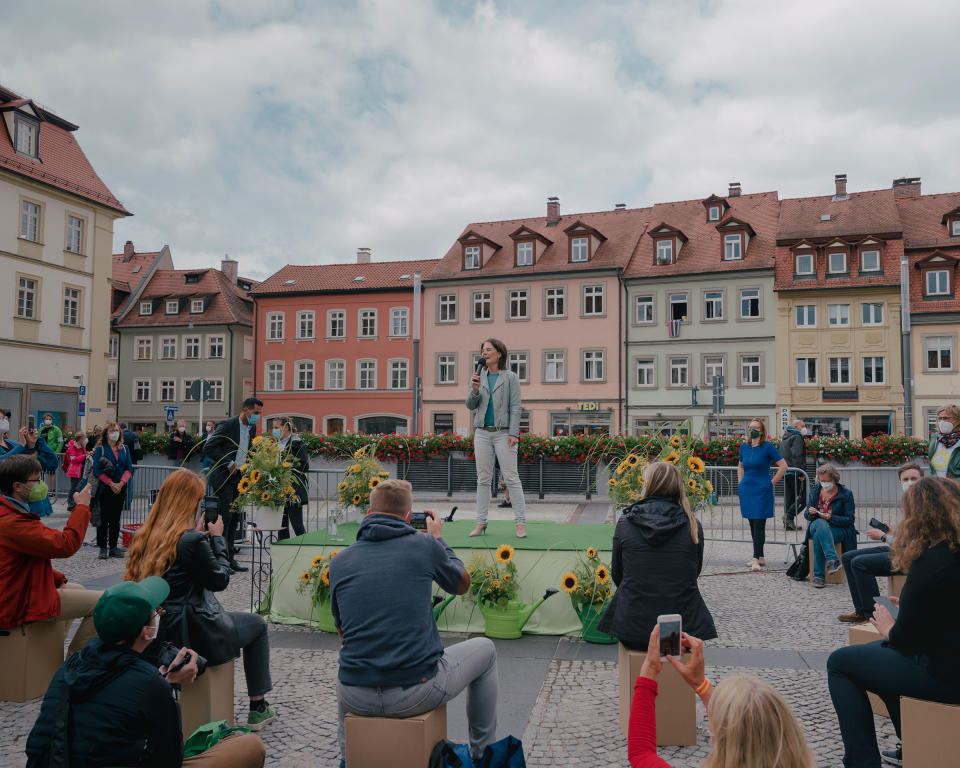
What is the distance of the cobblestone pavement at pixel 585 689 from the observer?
4234mm

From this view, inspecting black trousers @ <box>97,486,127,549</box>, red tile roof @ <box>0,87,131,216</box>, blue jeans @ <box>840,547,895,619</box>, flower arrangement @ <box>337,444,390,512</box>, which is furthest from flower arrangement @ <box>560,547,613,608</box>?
red tile roof @ <box>0,87,131,216</box>

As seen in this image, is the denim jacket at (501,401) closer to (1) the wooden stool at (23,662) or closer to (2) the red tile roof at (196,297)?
(1) the wooden stool at (23,662)

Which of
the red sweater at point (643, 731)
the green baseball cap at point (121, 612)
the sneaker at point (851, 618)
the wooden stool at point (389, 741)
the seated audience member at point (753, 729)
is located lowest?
the sneaker at point (851, 618)

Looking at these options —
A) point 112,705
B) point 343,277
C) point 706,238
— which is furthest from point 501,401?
point 343,277

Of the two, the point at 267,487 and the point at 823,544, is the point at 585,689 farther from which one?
the point at 823,544

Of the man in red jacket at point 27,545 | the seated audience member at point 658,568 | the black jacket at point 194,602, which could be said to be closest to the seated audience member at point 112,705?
the black jacket at point 194,602

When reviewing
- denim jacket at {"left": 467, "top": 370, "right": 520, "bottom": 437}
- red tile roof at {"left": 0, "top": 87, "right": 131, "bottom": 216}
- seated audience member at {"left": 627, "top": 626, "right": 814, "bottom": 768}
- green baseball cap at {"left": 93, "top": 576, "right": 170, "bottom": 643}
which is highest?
red tile roof at {"left": 0, "top": 87, "right": 131, "bottom": 216}

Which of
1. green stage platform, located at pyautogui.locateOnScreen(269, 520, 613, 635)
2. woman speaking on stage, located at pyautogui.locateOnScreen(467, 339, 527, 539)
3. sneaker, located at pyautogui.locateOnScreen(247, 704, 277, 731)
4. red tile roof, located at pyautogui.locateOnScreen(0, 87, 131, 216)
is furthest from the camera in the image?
red tile roof, located at pyautogui.locateOnScreen(0, 87, 131, 216)

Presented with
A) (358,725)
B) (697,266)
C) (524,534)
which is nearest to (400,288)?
(697,266)

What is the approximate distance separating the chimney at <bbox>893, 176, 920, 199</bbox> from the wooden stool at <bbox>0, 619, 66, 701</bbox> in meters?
45.3

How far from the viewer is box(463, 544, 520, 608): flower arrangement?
6.57 m

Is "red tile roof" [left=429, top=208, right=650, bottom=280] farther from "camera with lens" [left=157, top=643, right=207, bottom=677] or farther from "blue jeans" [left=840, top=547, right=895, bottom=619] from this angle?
"camera with lens" [left=157, top=643, right=207, bottom=677]

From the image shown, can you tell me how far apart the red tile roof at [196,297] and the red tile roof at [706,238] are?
25.3m

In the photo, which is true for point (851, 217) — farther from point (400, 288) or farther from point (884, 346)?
point (400, 288)
